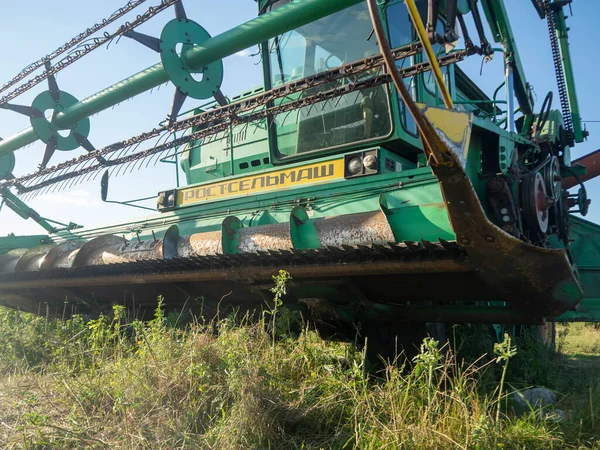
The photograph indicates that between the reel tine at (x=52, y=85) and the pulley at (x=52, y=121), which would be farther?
the pulley at (x=52, y=121)

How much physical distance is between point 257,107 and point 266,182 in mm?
681

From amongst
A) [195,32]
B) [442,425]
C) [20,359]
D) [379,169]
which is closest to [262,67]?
[195,32]

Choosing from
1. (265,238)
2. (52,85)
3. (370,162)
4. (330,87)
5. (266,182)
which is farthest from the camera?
(52,85)

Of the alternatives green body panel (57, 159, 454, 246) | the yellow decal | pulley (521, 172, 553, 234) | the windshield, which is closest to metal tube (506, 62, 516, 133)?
pulley (521, 172, 553, 234)

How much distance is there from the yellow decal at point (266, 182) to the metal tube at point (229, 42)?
1029 mm

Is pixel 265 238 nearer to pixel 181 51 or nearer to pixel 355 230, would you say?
pixel 355 230

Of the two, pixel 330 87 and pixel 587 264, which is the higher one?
pixel 330 87

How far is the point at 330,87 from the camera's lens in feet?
13.4

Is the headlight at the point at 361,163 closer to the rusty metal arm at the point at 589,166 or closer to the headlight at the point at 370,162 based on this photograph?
the headlight at the point at 370,162

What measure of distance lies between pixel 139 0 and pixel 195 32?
0.51 m

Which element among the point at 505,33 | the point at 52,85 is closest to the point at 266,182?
the point at 52,85

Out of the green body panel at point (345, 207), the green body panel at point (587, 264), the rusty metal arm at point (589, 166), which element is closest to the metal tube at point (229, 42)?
the green body panel at point (345, 207)

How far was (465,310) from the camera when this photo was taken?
2.99 m

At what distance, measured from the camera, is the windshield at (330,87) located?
3.95 meters
